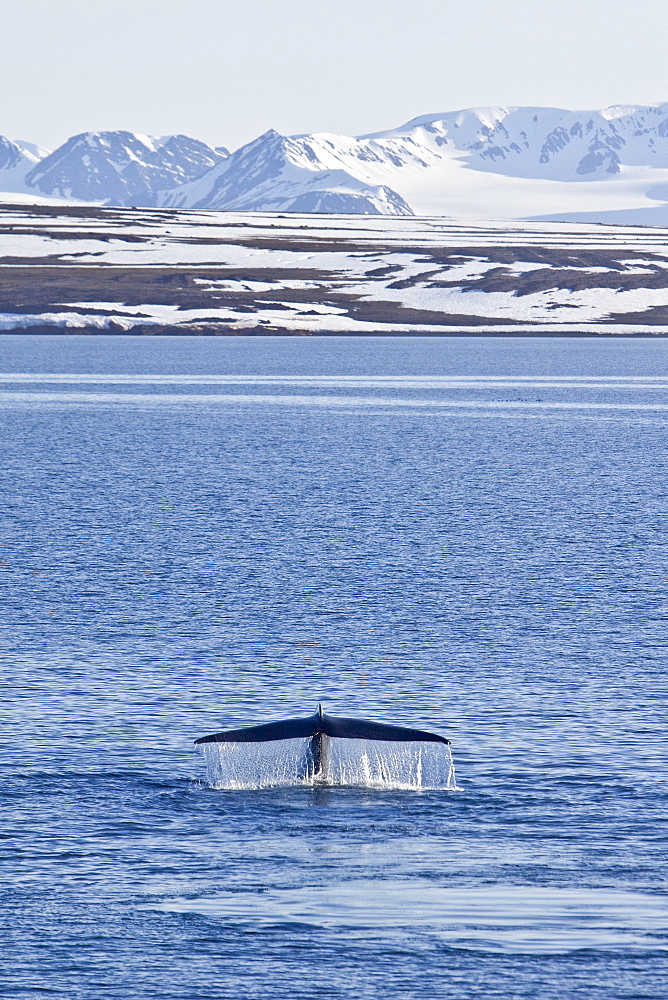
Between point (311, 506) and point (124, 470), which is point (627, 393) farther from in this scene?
point (311, 506)

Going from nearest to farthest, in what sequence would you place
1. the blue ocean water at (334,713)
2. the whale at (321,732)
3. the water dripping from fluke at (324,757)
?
the blue ocean water at (334,713)
the whale at (321,732)
the water dripping from fluke at (324,757)

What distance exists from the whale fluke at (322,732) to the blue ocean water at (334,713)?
3.18ft

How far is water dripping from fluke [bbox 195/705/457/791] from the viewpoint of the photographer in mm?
25219

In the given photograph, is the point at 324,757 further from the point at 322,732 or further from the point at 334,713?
the point at 334,713

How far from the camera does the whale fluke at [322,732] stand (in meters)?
25.0

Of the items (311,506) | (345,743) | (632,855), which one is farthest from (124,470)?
(632,855)

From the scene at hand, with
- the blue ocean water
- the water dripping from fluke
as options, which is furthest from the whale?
the blue ocean water

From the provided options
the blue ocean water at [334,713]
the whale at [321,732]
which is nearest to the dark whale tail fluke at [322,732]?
the whale at [321,732]

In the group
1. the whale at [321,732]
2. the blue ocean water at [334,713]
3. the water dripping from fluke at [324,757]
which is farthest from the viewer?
the water dripping from fluke at [324,757]

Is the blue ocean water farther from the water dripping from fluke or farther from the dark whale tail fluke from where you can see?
the dark whale tail fluke

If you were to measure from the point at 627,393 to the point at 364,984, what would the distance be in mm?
127572

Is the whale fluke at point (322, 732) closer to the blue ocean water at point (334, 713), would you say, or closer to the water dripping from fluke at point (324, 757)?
the water dripping from fluke at point (324, 757)

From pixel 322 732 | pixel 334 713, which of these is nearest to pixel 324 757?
pixel 322 732

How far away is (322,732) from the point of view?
25.1m
